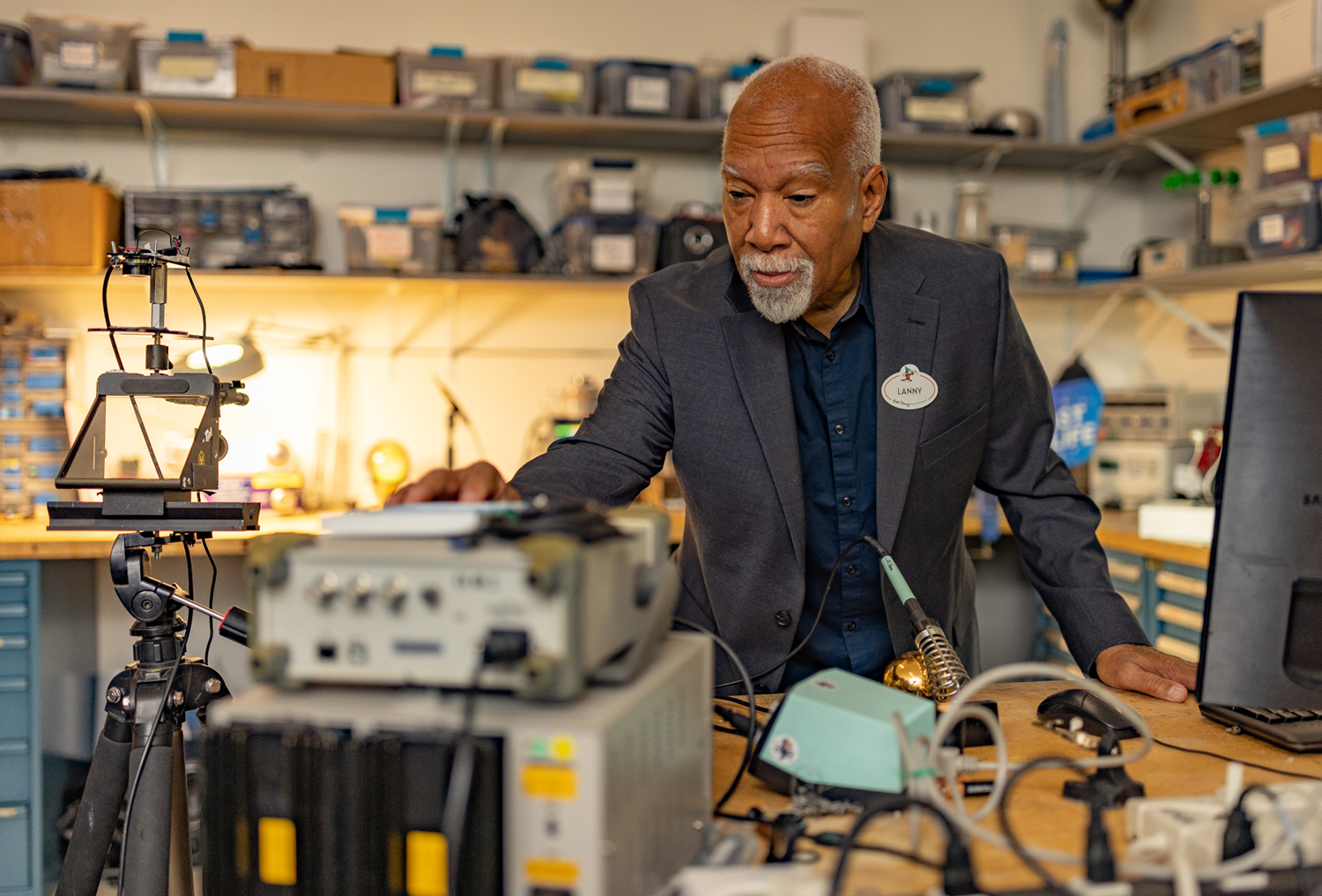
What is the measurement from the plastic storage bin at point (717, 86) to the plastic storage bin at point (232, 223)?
121 cm

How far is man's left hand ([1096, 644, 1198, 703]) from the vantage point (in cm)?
128

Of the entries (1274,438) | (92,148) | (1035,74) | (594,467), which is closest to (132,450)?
(594,467)

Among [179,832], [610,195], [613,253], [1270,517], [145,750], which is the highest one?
[610,195]

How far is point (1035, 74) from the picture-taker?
12.3ft

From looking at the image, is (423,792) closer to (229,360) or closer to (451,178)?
(229,360)

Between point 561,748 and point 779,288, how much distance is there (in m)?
0.91

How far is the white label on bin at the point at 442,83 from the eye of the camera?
3.09 metres

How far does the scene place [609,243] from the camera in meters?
3.19

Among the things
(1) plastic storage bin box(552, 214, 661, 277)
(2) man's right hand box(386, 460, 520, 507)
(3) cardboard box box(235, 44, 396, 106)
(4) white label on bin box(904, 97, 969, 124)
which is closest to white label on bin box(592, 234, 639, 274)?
(1) plastic storage bin box(552, 214, 661, 277)

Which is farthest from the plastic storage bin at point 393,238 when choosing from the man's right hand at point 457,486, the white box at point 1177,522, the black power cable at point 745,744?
the black power cable at point 745,744

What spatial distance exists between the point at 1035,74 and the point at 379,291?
2.36 meters

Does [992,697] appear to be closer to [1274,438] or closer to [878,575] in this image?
[878,575]

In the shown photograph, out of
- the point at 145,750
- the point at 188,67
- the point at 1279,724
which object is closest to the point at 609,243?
the point at 188,67

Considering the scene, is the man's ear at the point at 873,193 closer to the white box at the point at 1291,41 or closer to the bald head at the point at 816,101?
the bald head at the point at 816,101
